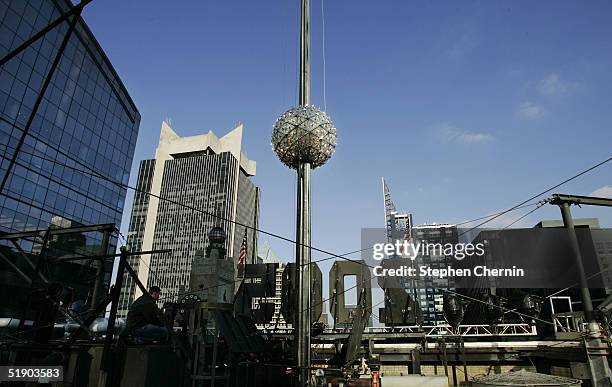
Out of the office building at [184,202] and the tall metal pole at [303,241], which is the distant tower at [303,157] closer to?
the tall metal pole at [303,241]

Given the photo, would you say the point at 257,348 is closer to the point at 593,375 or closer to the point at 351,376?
the point at 351,376

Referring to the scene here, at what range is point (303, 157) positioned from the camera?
1488 cm

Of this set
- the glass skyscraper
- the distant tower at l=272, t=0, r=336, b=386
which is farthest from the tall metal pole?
the glass skyscraper

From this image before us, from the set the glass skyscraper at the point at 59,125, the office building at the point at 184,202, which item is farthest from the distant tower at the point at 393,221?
the glass skyscraper at the point at 59,125

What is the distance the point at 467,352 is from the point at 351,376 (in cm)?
776

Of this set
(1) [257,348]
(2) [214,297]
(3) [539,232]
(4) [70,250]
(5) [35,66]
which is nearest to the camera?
(1) [257,348]

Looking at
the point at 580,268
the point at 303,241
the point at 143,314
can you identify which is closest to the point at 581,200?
the point at 580,268

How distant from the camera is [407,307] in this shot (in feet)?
74.8

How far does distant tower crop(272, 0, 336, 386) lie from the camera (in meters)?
13.3

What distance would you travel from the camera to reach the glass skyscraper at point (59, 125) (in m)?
40.4

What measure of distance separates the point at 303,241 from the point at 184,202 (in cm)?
13569

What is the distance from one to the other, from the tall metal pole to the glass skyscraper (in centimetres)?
2708

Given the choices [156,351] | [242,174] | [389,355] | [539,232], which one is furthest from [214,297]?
[242,174]

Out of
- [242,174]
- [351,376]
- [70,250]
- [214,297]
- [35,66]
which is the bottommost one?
[351,376]
